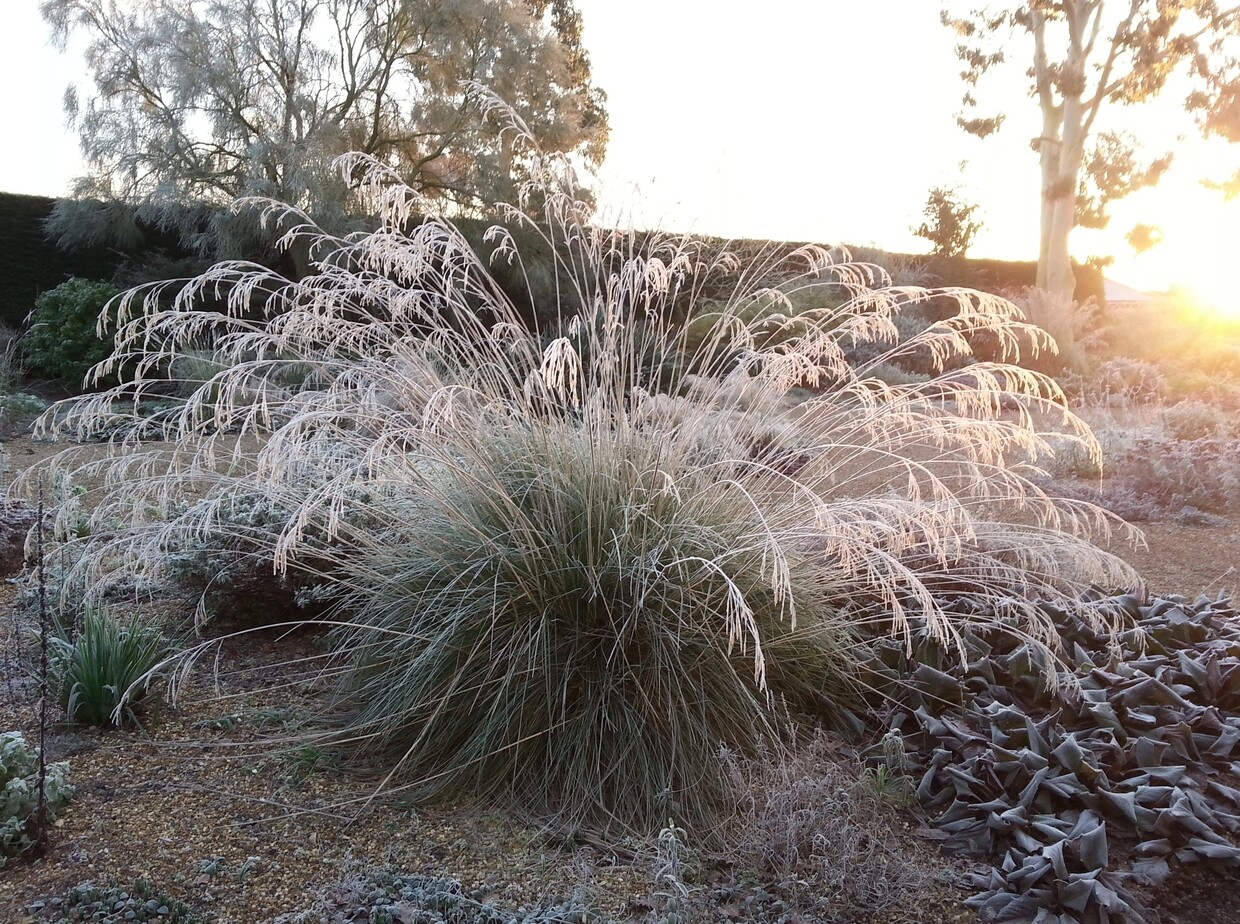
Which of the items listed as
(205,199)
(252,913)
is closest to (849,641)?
(252,913)

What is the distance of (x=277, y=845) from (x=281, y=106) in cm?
1222

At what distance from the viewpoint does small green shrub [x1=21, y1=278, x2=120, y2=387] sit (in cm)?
919

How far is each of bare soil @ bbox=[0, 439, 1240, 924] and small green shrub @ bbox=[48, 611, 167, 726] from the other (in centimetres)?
6

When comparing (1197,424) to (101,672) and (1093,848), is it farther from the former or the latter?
(101,672)

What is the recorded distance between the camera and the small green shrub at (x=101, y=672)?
2.45 metres

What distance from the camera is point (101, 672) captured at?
2.46 metres

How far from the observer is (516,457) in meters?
2.57

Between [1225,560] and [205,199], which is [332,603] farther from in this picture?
[205,199]

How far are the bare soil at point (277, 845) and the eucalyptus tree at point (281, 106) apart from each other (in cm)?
926

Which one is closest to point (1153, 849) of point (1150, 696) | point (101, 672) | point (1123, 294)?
point (1150, 696)

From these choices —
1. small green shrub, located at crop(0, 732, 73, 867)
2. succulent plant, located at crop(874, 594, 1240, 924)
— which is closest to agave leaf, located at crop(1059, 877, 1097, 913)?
succulent plant, located at crop(874, 594, 1240, 924)

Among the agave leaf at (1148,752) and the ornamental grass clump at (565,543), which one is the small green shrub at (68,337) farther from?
the agave leaf at (1148,752)

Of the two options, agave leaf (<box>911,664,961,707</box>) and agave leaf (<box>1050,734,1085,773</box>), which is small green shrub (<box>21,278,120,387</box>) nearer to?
agave leaf (<box>911,664,961,707</box>)

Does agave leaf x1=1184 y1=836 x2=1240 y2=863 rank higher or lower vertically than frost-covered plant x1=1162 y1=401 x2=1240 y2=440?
lower
